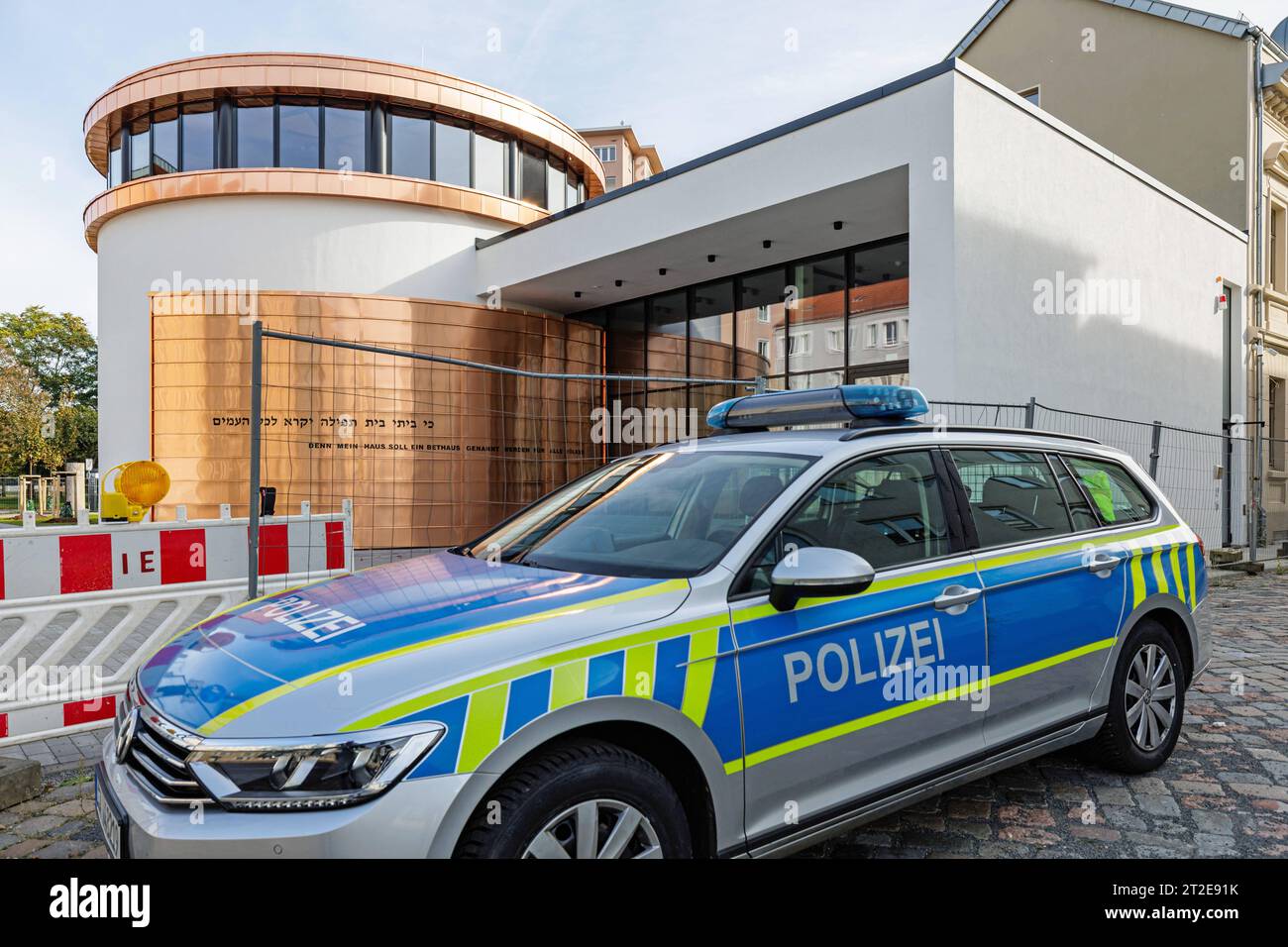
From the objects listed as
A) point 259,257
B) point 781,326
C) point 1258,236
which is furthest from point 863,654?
point 1258,236

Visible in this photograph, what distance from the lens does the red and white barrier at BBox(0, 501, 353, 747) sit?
4523 mm

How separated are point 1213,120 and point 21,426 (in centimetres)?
4721

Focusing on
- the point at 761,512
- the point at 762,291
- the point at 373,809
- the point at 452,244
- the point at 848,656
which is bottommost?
the point at 373,809

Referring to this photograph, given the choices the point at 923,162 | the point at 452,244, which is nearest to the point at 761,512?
the point at 923,162

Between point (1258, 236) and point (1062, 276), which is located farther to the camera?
point (1258, 236)

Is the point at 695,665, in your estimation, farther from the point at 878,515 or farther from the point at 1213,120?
the point at 1213,120

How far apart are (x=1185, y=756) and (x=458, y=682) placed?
411cm

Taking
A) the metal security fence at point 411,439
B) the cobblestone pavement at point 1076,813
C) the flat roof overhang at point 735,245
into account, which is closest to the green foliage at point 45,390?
the metal security fence at point 411,439

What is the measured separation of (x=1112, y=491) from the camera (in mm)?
4270

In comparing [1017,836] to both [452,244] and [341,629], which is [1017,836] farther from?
[452,244]

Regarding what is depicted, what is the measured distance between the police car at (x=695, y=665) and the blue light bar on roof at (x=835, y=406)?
19mm

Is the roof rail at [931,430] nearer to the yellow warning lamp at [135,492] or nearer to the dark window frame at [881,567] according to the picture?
the dark window frame at [881,567]

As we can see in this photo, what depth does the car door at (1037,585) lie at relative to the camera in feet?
11.0

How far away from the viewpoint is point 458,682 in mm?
2158
